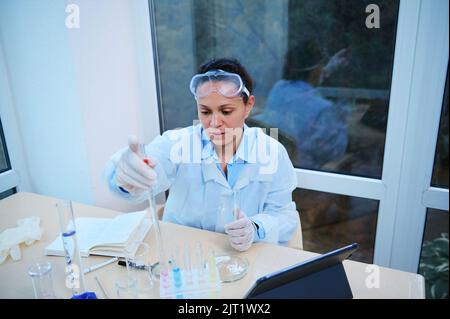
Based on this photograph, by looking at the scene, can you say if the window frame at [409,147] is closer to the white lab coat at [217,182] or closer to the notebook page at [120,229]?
the white lab coat at [217,182]

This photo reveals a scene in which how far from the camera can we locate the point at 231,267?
3.90ft

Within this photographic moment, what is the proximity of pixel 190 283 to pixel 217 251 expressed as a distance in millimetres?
213

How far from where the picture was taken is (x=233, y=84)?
1.45 metres

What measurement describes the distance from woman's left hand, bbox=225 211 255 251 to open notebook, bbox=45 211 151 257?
13.6 inches

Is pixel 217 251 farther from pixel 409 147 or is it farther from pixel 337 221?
pixel 337 221

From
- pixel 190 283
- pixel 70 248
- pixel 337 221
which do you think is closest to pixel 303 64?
pixel 337 221

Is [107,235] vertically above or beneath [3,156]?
beneath

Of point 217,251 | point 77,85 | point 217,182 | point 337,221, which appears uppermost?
point 77,85

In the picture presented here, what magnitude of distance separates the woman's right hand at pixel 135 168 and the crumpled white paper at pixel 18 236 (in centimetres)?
50

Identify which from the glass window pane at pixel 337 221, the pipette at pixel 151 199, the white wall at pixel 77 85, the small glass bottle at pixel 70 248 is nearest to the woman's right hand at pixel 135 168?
the pipette at pixel 151 199

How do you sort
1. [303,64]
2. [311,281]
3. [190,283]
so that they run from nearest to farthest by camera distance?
[311,281] < [190,283] < [303,64]

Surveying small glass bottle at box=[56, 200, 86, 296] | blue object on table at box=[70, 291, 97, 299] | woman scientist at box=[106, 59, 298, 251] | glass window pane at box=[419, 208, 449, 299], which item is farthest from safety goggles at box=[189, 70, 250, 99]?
glass window pane at box=[419, 208, 449, 299]

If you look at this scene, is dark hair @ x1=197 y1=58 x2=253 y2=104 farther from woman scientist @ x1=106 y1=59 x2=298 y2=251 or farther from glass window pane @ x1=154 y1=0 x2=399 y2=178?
glass window pane @ x1=154 y1=0 x2=399 y2=178

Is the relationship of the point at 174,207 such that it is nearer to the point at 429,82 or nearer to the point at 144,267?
the point at 144,267
